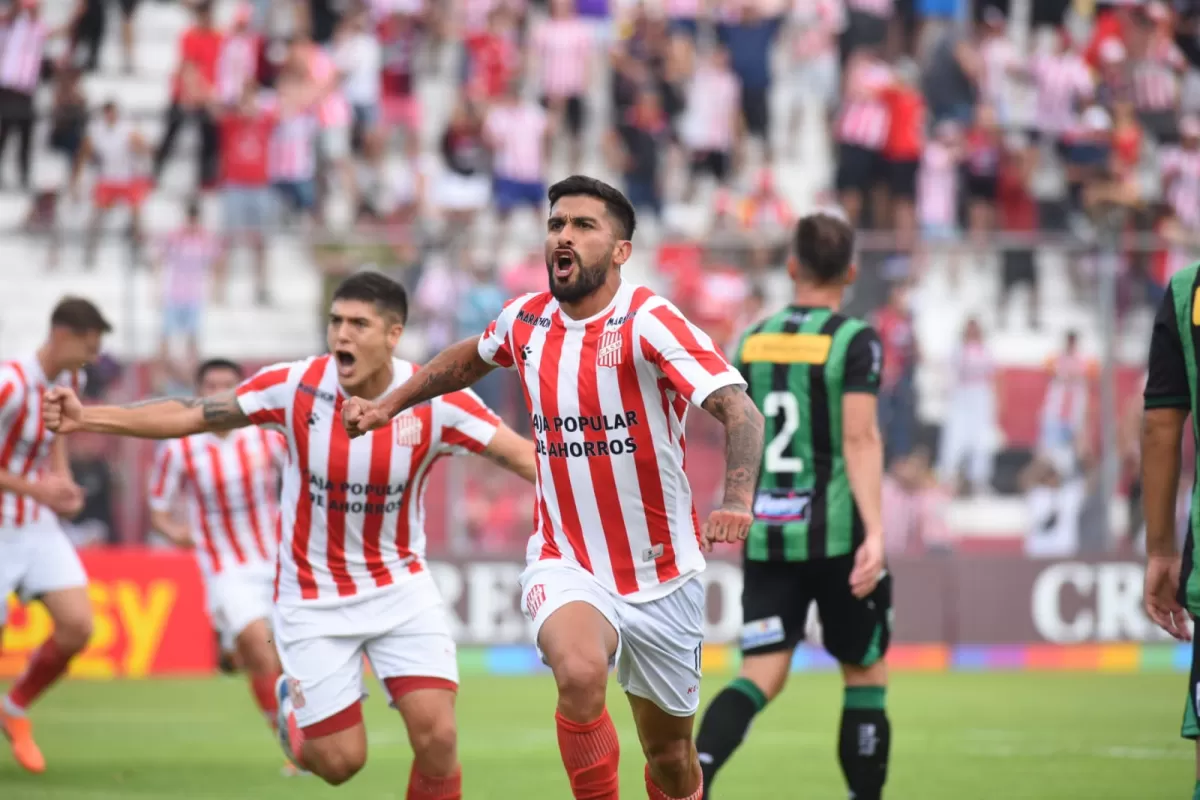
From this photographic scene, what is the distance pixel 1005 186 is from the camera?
837 inches

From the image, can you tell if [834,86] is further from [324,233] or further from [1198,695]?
[1198,695]

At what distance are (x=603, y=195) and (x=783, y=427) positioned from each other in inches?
67.9

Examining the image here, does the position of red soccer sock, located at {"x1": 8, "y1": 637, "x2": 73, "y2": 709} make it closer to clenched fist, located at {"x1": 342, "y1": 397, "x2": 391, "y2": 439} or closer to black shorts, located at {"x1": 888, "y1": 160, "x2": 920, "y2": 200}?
clenched fist, located at {"x1": 342, "y1": 397, "x2": 391, "y2": 439}

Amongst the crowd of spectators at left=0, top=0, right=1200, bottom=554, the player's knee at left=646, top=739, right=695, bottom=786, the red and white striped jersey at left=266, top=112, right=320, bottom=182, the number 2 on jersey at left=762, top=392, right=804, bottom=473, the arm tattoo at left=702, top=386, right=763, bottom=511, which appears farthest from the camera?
the crowd of spectators at left=0, top=0, right=1200, bottom=554

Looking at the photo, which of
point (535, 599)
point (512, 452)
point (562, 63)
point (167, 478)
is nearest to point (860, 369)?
point (512, 452)

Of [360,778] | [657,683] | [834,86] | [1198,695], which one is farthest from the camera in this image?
[834,86]

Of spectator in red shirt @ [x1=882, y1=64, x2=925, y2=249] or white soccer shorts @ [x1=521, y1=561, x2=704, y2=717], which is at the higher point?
spectator in red shirt @ [x1=882, y1=64, x2=925, y2=249]

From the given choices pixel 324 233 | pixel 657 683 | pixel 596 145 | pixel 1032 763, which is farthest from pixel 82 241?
pixel 657 683

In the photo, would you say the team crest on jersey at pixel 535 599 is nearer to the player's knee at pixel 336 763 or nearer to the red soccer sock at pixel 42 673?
the player's knee at pixel 336 763

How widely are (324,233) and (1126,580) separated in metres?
8.40

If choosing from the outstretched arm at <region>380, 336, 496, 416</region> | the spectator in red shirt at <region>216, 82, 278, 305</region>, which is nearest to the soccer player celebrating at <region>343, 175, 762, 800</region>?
the outstretched arm at <region>380, 336, 496, 416</region>

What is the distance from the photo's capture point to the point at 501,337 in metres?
6.46

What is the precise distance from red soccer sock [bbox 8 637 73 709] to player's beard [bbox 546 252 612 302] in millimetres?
5410

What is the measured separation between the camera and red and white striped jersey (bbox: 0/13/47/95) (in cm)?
2125
